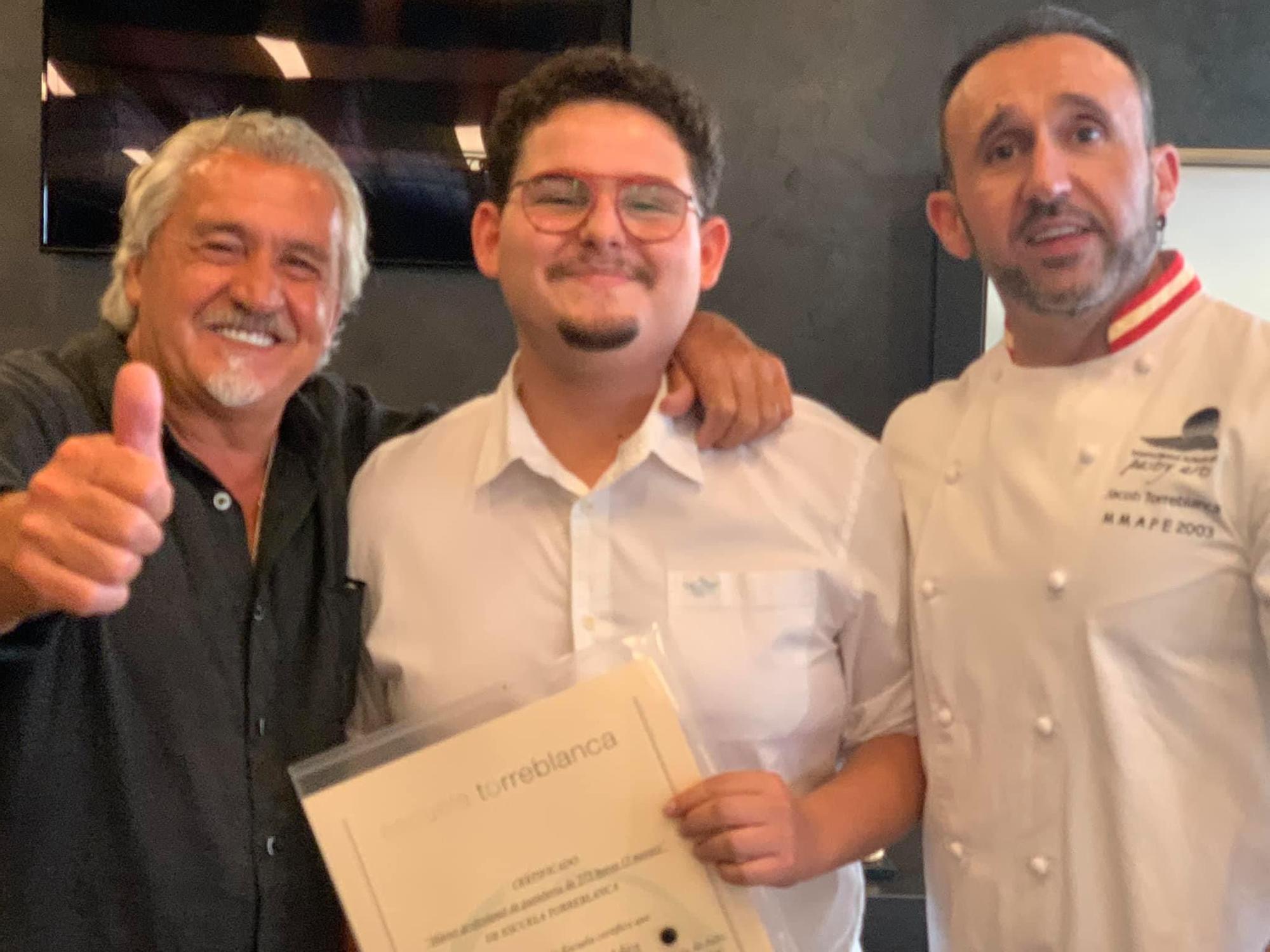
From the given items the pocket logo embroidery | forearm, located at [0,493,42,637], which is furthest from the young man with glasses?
forearm, located at [0,493,42,637]

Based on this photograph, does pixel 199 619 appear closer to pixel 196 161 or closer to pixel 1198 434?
pixel 196 161

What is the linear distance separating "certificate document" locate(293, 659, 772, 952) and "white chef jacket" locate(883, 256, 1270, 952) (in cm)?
30

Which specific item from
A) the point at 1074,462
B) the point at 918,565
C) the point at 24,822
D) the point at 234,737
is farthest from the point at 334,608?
the point at 1074,462

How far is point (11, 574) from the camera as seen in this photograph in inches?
30.7

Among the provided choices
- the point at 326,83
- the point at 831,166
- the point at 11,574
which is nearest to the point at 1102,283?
the point at 11,574

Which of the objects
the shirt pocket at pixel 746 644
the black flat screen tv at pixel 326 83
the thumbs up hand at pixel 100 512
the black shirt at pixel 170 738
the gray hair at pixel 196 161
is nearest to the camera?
the thumbs up hand at pixel 100 512

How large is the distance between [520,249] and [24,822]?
0.75 meters

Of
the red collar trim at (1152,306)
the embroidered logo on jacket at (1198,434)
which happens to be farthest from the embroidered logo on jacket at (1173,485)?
the red collar trim at (1152,306)

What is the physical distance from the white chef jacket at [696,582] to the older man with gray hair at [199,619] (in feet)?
0.32

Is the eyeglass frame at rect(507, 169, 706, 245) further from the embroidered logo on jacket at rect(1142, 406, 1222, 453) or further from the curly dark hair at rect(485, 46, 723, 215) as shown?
the embroidered logo on jacket at rect(1142, 406, 1222, 453)

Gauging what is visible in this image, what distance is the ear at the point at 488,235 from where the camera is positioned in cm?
120

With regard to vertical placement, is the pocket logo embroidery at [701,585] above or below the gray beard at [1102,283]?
below

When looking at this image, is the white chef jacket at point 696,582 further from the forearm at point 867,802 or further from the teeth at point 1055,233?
the teeth at point 1055,233

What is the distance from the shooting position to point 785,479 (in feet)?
3.67
